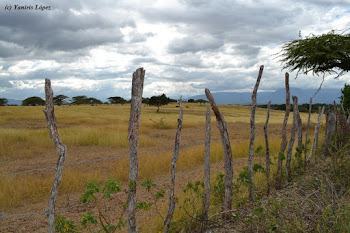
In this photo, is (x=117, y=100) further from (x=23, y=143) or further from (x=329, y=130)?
(x=329, y=130)

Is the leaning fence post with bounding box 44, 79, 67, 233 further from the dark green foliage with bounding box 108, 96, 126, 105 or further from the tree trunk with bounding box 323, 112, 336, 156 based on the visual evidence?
the dark green foliage with bounding box 108, 96, 126, 105

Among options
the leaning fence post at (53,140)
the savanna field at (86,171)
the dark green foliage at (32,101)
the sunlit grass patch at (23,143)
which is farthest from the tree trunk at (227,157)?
the dark green foliage at (32,101)

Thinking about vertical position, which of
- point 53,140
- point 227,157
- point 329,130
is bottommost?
point 227,157

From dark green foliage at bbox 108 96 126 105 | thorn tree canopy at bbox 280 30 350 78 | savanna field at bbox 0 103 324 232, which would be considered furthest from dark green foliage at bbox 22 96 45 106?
thorn tree canopy at bbox 280 30 350 78

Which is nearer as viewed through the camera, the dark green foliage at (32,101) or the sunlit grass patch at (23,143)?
the sunlit grass patch at (23,143)

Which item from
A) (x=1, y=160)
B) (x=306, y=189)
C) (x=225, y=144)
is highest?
(x=225, y=144)

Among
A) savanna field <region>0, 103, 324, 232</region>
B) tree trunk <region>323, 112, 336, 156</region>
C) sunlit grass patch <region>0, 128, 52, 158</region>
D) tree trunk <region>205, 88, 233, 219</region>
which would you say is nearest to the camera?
tree trunk <region>205, 88, 233, 219</region>

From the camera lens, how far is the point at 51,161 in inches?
390

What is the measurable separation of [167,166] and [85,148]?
5.50 metres

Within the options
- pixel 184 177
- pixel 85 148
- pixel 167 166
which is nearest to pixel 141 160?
pixel 167 166

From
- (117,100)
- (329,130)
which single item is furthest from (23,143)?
(117,100)

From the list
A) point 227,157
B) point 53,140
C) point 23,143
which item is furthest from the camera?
point 23,143

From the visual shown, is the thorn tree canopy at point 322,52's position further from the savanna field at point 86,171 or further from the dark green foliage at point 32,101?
the dark green foliage at point 32,101

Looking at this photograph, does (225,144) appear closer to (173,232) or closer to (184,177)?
(173,232)
